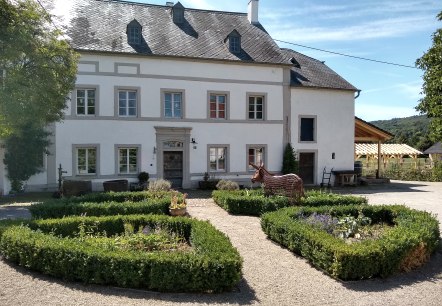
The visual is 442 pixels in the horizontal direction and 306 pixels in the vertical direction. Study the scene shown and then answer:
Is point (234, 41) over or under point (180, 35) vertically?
under

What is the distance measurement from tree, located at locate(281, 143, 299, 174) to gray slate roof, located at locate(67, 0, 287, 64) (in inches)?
206

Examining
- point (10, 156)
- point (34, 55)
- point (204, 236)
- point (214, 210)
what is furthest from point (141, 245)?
point (10, 156)

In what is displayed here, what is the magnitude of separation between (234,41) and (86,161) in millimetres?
10739

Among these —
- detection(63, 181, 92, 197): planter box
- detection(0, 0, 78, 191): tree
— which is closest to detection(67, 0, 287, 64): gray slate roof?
detection(0, 0, 78, 191): tree

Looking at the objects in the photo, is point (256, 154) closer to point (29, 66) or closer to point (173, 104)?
point (173, 104)

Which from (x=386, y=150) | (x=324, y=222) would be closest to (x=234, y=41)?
(x=324, y=222)

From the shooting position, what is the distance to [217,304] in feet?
20.2

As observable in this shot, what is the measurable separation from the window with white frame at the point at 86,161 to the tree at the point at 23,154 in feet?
6.55

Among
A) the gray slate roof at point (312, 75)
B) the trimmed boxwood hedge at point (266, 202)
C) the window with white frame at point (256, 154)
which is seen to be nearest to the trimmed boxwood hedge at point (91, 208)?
the trimmed boxwood hedge at point (266, 202)

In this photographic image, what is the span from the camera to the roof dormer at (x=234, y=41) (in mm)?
23109

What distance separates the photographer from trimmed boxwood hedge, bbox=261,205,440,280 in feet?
23.6

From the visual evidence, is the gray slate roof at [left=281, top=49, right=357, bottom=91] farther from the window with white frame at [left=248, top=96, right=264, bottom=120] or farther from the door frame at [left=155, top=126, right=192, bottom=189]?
the door frame at [left=155, top=126, right=192, bottom=189]

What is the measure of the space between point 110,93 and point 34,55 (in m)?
7.55

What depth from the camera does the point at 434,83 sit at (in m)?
11.1
